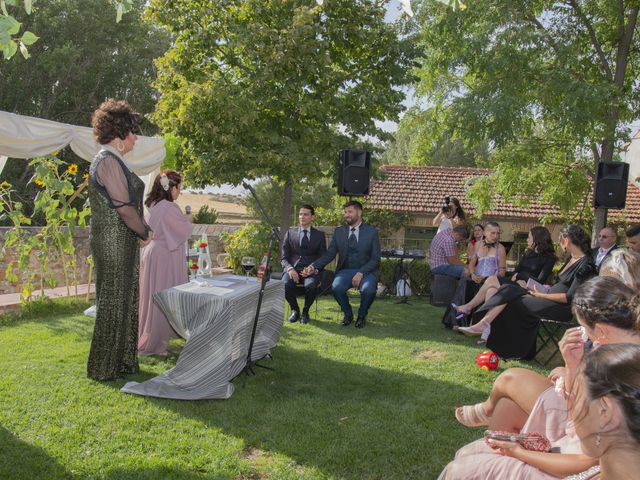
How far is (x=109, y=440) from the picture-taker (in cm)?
347

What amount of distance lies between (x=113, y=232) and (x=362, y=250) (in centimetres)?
386

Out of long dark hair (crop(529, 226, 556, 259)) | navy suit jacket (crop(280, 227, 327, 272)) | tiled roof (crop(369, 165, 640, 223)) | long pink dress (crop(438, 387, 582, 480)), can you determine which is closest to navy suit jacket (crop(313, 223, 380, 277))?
navy suit jacket (crop(280, 227, 327, 272))

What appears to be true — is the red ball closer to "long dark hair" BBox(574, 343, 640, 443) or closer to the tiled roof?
"long dark hair" BBox(574, 343, 640, 443)

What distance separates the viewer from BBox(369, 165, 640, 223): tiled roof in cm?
2292

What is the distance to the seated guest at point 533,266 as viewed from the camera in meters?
6.89

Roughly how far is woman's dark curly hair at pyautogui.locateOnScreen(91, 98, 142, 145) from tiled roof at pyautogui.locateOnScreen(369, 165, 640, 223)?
1888cm

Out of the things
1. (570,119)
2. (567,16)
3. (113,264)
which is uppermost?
(567,16)

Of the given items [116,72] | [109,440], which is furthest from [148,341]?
[116,72]

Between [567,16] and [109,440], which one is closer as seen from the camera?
[109,440]

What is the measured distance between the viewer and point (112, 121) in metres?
4.41

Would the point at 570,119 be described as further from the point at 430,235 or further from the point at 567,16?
the point at 430,235

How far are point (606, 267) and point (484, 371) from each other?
177cm

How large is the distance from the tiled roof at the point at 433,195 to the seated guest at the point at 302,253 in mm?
15344

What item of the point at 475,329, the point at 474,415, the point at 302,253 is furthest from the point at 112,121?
the point at 475,329
